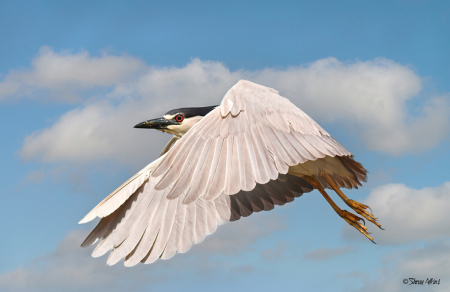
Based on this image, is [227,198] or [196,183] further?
[227,198]

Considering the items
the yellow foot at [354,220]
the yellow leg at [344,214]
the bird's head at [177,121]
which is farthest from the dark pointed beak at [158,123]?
the yellow foot at [354,220]

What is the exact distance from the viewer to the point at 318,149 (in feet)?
10.1

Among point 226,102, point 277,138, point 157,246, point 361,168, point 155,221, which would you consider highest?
point 361,168

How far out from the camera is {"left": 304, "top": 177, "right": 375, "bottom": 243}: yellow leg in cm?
413

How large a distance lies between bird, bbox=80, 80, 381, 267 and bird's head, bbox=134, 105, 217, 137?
1 cm

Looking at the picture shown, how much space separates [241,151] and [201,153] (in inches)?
11.9

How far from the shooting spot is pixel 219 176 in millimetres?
2660

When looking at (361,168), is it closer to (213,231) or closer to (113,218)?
(213,231)

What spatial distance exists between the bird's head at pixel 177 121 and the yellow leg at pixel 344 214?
173 centimetres

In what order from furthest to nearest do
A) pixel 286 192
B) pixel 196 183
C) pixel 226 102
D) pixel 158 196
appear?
pixel 286 192 < pixel 158 196 < pixel 226 102 < pixel 196 183

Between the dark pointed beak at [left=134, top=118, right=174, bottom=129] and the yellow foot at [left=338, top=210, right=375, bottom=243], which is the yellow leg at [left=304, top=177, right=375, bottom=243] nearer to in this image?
the yellow foot at [left=338, top=210, right=375, bottom=243]

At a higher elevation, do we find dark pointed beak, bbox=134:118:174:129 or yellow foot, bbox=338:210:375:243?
dark pointed beak, bbox=134:118:174:129

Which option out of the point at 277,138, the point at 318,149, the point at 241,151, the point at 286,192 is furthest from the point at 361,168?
the point at 241,151

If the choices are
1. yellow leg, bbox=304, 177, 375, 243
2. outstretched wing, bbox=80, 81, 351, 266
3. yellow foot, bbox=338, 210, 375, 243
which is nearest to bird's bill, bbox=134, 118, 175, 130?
outstretched wing, bbox=80, 81, 351, 266
